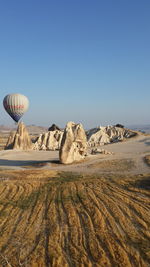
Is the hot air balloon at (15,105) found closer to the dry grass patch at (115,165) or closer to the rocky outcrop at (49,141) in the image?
the rocky outcrop at (49,141)

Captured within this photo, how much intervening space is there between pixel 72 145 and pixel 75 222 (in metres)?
21.0

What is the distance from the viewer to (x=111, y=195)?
18.8m

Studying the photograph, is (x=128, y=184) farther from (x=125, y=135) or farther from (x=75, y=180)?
(x=125, y=135)

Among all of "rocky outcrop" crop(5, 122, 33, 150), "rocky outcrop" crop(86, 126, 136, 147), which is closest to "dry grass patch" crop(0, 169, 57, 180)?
"rocky outcrop" crop(5, 122, 33, 150)

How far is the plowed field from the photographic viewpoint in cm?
1075

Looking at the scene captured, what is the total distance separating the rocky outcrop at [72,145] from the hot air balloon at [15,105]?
2987 centimetres

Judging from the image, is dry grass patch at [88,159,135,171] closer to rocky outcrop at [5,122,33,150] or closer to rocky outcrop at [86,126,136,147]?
rocky outcrop at [5,122,33,150]

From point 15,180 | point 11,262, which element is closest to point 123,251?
point 11,262

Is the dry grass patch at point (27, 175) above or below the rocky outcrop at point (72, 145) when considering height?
below

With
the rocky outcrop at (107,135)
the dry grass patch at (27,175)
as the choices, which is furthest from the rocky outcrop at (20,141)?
the dry grass patch at (27,175)

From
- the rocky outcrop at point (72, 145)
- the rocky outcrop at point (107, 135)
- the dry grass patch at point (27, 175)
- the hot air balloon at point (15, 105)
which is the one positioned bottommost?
the dry grass patch at point (27, 175)

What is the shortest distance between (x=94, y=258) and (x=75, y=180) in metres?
13.0

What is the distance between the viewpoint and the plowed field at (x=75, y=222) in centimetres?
1075

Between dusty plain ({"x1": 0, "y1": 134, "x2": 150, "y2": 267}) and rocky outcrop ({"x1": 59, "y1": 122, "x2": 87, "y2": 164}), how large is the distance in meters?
8.54
